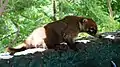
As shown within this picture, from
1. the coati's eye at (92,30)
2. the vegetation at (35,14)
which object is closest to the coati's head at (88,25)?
the coati's eye at (92,30)

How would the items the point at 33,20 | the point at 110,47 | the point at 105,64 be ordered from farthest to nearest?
the point at 33,20
the point at 110,47
the point at 105,64

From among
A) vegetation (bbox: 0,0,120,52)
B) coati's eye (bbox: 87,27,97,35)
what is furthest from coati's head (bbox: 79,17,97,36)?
vegetation (bbox: 0,0,120,52)

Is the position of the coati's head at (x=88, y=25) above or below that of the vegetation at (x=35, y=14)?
below

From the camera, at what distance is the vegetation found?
4.03 metres

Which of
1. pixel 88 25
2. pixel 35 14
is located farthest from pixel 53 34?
pixel 35 14

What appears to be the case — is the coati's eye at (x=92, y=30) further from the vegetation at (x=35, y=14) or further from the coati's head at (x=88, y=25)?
the vegetation at (x=35, y=14)

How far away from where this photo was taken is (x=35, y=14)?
176 inches

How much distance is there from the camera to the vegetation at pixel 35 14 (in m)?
4.03

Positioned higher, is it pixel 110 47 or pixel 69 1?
pixel 69 1

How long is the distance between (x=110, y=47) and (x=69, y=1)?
2.63 m

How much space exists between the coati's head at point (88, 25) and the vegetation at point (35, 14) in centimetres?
109

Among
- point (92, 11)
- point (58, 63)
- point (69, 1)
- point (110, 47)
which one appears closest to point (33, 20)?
point (69, 1)

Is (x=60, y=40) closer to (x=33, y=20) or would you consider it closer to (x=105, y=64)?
(x=105, y=64)

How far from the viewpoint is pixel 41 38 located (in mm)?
2553
